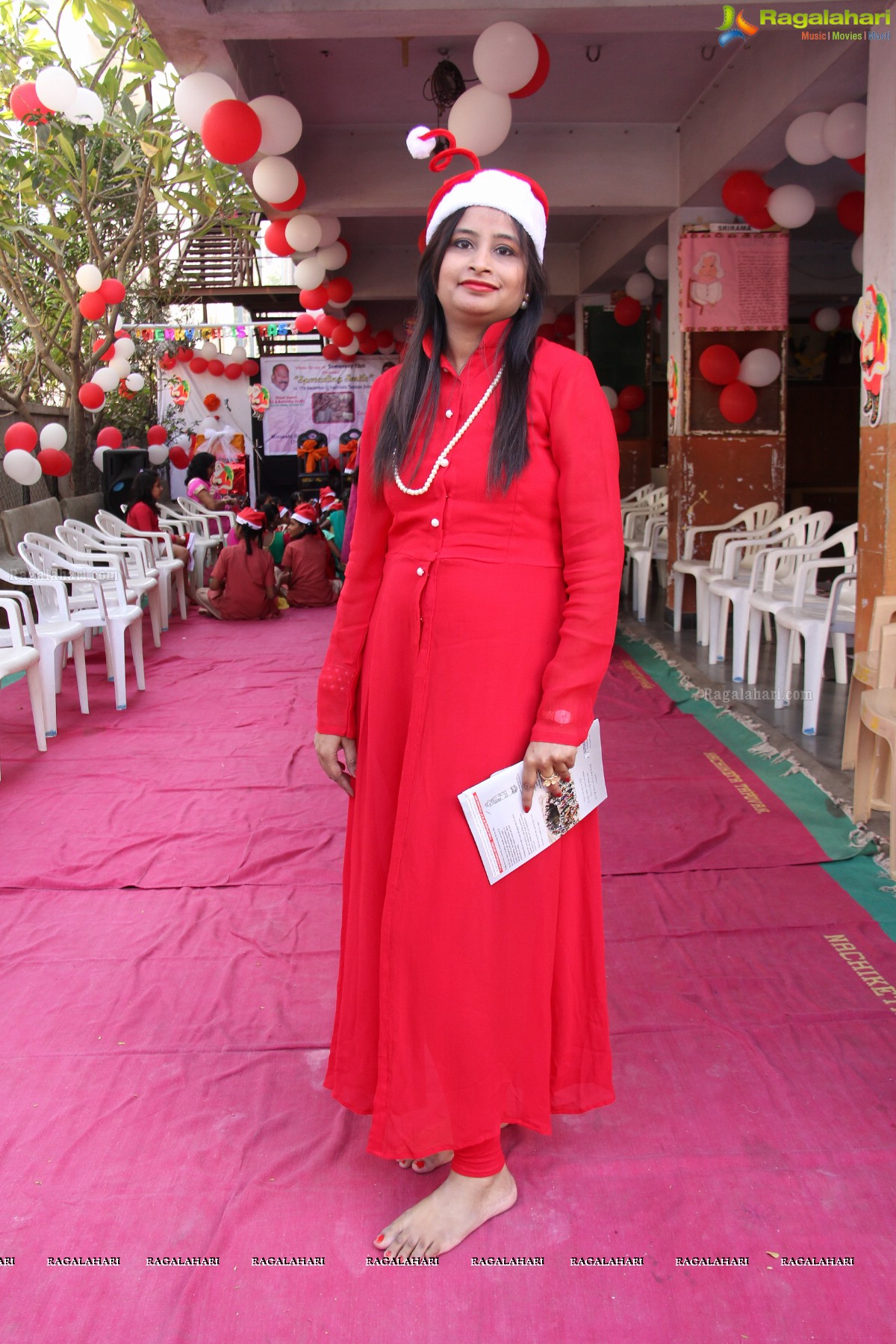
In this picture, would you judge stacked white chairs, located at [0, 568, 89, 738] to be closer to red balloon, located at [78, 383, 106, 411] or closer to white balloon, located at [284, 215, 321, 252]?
white balloon, located at [284, 215, 321, 252]

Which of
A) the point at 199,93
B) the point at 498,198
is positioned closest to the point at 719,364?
the point at 199,93

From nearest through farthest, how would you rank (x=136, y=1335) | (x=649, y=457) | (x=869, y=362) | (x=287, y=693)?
(x=136, y=1335) → (x=869, y=362) → (x=287, y=693) → (x=649, y=457)

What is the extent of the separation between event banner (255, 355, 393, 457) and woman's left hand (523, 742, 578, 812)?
10.8 metres

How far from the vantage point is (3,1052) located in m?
2.15

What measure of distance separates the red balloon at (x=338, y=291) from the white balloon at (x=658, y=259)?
A: 101 inches

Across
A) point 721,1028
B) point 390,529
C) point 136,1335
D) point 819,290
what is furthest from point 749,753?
point 819,290

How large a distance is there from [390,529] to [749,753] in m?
2.72

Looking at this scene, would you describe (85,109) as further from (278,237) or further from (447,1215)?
(447,1215)

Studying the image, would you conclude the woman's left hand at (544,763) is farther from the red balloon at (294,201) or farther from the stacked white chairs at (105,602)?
the red balloon at (294,201)

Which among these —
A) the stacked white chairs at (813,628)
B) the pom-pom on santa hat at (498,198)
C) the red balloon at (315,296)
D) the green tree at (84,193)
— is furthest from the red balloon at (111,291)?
the pom-pom on santa hat at (498,198)

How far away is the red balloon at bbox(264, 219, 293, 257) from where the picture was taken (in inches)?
257

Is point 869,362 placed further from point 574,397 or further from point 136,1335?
point 136,1335

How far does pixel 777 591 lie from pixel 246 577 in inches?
153

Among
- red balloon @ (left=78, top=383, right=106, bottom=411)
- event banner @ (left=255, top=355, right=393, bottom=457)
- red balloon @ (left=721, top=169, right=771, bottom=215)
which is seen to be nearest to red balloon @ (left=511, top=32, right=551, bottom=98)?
red balloon @ (left=721, top=169, right=771, bottom=215)
